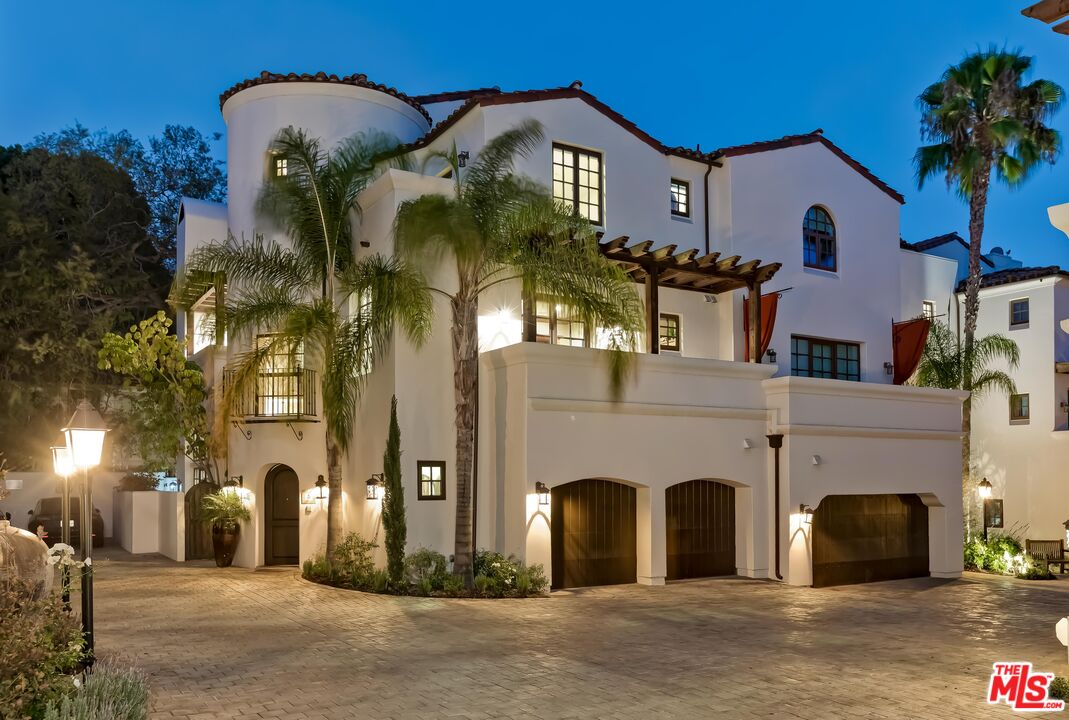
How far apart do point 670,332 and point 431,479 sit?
661cm

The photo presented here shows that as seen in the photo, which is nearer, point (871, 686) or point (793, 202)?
point (871, 686)

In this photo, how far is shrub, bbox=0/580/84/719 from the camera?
5883 millimetres

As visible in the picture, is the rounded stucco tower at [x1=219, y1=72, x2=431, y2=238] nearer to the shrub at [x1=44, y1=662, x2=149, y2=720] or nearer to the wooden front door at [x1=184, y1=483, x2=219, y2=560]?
the wooden front door at [x1=184, y1=483, x2=219, y2=560]

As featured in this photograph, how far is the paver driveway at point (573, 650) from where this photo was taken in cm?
832

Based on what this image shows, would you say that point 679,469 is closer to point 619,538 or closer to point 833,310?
point 619,538

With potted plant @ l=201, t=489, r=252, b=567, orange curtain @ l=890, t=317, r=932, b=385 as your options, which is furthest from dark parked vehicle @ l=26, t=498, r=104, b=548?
orange curtain @ l=890, t=317, r=932, b=385

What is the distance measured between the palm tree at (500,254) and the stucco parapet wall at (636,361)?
2.27ft

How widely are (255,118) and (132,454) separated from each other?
17329 mm

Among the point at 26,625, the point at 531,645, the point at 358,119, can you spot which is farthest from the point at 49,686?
the point at 358,119

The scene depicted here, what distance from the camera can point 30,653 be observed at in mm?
6102

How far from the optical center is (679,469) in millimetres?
17172

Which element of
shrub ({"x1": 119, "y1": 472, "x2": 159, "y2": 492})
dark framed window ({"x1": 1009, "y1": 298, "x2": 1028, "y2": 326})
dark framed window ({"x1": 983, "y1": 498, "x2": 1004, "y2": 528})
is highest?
dark framed window ({"x1": 1009, "y1": 298, "x2": 1028, "y2": 326})

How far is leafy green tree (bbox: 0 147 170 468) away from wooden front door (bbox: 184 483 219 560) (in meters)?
9.76

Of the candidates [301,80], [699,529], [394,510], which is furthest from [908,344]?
[301,80]
